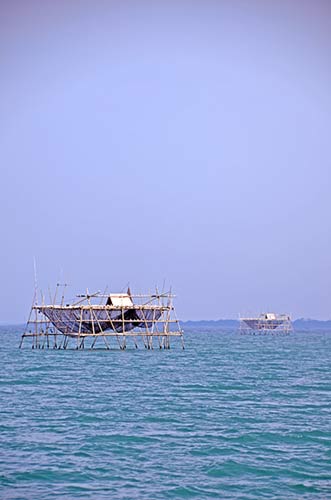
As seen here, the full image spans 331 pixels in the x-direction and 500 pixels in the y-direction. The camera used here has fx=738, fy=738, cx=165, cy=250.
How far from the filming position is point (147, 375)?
134ft

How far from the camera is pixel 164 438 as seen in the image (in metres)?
21.0

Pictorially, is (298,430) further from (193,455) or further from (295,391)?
Answer: (295,391)

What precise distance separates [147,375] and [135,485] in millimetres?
24533

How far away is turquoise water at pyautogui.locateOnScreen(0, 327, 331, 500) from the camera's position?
53.4 feet

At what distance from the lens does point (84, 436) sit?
2122 centimetres

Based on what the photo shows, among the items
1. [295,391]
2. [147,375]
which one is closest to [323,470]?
[295,391]

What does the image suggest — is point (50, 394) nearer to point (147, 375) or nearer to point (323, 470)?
point (147, 375)

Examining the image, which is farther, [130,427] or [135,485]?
[130,427]

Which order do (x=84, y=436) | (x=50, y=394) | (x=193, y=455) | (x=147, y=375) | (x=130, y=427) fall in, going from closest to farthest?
1. (x=193, y=455)
2. (x=84, y=436)
3. (x=130, y=427)
4. (x=50, y=394)
5. (x=147, y=375)

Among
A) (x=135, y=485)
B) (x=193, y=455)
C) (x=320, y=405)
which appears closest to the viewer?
(x=135, y=485)

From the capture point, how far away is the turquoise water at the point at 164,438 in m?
16.3

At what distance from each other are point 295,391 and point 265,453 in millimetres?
14044

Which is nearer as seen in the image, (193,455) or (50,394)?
(193,455)

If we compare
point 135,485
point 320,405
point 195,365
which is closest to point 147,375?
point 195,365
